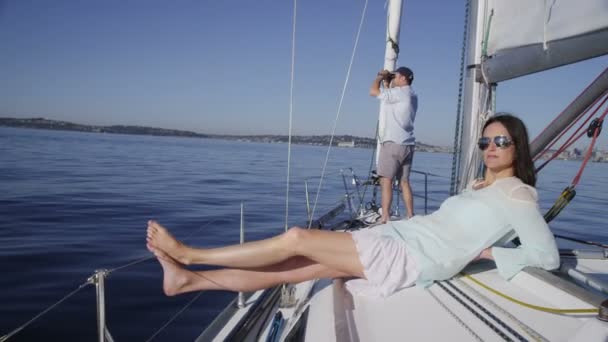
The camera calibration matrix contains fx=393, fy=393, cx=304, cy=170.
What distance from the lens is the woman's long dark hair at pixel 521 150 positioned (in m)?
2.33

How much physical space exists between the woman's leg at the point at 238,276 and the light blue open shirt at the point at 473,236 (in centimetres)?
50

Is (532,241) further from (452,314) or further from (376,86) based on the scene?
(376,86)

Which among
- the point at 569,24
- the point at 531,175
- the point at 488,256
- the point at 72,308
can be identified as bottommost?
the point at 72,308

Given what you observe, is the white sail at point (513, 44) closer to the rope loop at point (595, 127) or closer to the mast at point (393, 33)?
the rope loop at point (595, 127)

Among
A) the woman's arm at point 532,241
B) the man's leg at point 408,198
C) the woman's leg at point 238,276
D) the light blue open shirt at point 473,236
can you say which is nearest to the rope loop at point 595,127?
the light blue open shirt at point 473,236

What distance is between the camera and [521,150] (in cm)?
234

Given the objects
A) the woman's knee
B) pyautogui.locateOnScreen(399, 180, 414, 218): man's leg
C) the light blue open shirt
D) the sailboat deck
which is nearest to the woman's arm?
the light blue open shirt

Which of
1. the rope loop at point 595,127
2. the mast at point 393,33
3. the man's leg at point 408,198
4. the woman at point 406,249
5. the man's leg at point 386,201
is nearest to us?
the woman at point 406,249

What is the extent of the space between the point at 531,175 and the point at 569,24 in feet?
2.98

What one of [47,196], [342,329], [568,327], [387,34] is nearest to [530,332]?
[568,327]

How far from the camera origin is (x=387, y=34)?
535 cm

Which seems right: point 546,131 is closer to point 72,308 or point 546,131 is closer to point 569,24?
point 569,24

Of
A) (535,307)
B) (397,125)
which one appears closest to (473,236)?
(535,307)

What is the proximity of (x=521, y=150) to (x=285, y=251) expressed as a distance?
152cm
